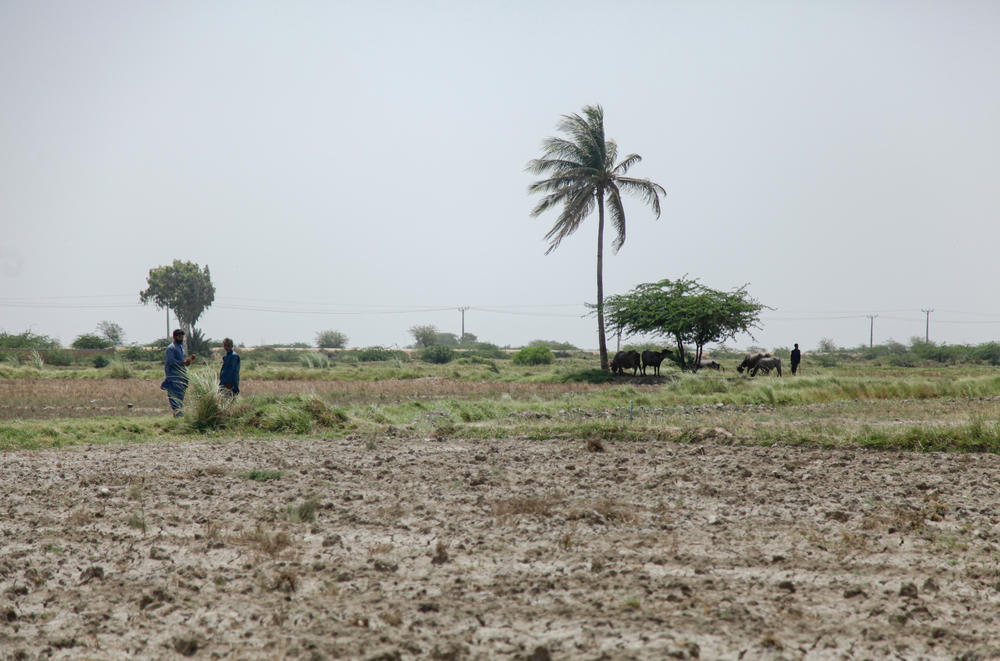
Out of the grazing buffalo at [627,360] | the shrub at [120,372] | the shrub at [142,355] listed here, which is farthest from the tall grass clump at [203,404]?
the shrub at [142,355]

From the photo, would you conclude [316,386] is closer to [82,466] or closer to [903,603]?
[82,466]

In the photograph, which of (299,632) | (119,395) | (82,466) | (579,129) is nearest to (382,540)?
(299,632)

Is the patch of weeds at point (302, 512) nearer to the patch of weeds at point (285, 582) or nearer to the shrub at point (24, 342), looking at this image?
the patch of weeds at point (285, 582)

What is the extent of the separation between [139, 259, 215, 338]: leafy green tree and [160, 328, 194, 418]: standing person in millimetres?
62675

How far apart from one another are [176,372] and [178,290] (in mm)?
63323

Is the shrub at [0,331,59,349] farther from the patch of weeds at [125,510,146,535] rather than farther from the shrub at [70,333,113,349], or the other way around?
the patch of weeds at [125,510,146,535]

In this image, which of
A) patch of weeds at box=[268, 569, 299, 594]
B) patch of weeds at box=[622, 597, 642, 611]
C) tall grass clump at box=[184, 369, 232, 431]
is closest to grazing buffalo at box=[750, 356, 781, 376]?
tall grass clump at box=[184, 369, 232, 431]

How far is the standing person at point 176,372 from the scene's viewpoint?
12.0m

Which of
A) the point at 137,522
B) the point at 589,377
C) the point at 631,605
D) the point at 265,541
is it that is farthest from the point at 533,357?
the point at 631,605

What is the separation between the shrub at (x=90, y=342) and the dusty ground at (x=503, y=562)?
177 ft

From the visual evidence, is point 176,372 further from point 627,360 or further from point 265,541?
point 627,360

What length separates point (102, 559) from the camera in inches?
183

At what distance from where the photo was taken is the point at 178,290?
228 feet

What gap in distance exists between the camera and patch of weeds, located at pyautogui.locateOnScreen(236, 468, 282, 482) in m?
7.26
